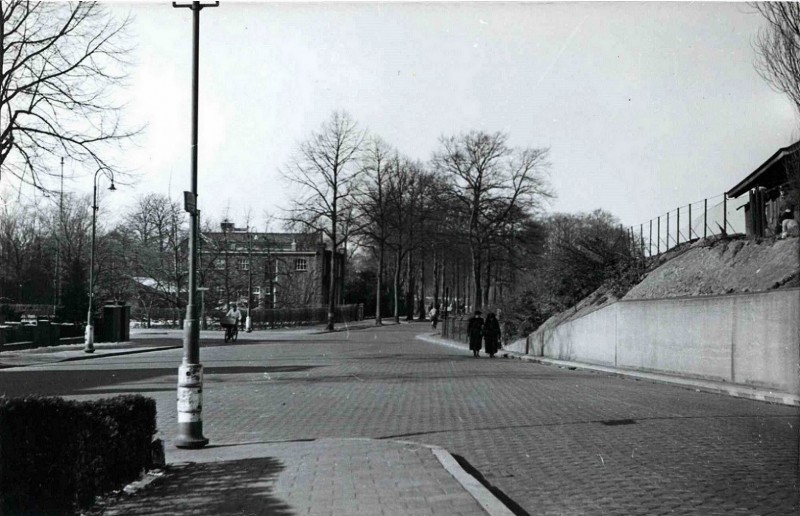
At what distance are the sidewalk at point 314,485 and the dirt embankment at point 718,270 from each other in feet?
38.7

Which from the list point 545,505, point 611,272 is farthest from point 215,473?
point 611,272

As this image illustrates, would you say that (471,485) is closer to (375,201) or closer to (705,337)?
(705,337)

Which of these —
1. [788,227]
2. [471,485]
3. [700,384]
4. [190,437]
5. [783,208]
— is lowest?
[700,384]

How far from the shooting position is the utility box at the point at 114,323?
35.2 meters

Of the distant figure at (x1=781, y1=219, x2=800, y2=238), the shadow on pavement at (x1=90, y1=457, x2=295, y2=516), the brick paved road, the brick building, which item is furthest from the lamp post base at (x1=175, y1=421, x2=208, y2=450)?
the brick building

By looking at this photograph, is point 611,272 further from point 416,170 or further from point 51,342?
point 416,170

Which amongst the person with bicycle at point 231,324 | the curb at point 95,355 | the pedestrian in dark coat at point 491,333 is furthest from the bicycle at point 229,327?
the pedestrian in dark coat at point 491,333

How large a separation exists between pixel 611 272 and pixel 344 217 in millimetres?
28493

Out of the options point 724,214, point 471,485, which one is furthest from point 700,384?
point 471,485

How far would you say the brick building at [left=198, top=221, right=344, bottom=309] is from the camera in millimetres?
55938

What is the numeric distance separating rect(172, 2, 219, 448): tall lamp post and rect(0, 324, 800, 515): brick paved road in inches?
31.2

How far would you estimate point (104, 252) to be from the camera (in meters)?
61.2

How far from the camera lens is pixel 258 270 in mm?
63938

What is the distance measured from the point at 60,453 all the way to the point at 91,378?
13729 mm
